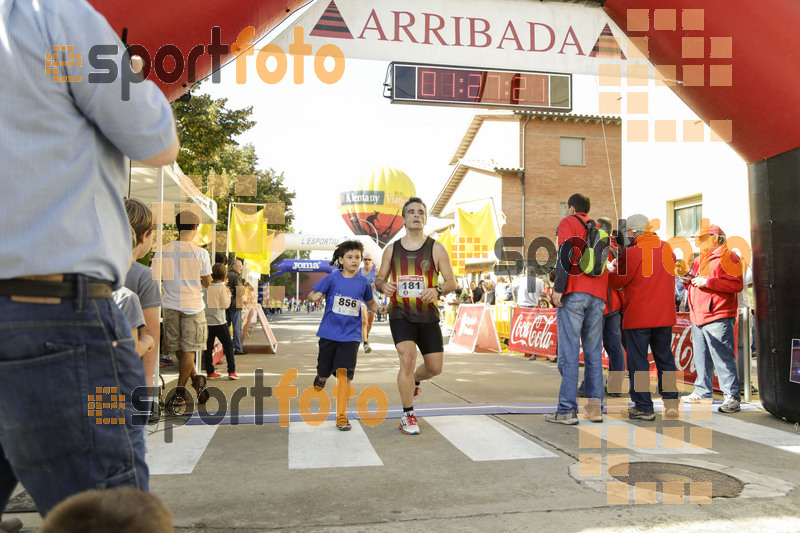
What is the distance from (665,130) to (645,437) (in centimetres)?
1150

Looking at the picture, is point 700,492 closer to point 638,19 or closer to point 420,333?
point 420,333

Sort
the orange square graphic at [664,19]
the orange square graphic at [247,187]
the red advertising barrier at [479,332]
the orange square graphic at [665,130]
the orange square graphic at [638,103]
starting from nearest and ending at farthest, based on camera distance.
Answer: the orange square graphic at [664,19], the orange square graphic at [247,187], the orange square graphic at [638,103], the red advertising barrier at [479,332], the orange square graphic at [665,130]

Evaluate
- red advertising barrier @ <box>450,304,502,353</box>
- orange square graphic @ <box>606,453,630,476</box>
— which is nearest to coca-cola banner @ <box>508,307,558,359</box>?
red advertising barrier @ <box>450,304,502,353</box>

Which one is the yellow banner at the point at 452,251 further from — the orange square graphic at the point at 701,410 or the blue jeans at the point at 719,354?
the orange square graphic at the point at 701,410

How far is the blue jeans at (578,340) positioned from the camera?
5.78 meters

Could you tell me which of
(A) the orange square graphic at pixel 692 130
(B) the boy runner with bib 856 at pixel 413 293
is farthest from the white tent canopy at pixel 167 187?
(A) the orange square graphic at pixel 692 130

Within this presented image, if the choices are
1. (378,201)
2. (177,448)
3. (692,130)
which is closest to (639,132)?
(692,130)

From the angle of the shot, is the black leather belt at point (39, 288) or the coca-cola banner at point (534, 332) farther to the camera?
the coca-cola banner at point (534, 332)

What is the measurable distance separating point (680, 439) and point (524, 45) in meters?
4.90

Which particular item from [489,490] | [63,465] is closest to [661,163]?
[489,490]

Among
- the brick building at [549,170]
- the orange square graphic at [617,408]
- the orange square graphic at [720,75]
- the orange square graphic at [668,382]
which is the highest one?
the brick building at [549,170]

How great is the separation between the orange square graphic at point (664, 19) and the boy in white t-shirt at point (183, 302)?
503cm

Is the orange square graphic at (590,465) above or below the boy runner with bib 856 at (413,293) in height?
below

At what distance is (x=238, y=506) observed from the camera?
3.43 meters
